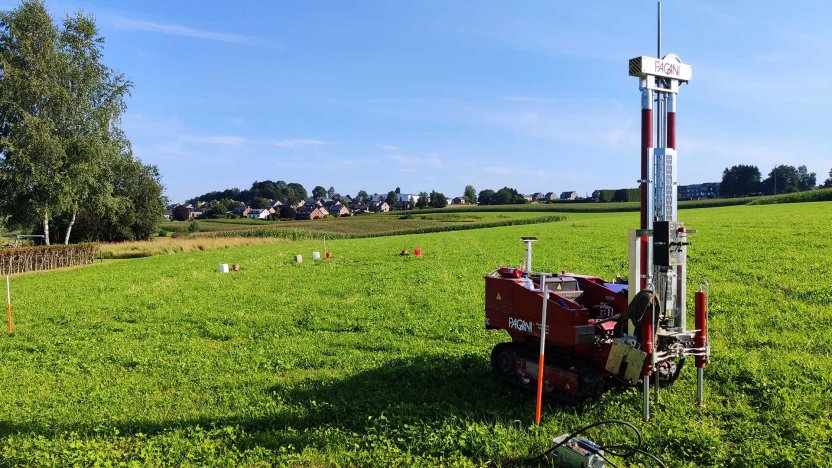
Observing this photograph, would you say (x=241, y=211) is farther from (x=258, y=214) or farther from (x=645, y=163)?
(x=645, y=163)

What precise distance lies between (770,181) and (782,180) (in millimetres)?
2573

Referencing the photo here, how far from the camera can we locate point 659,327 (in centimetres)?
586

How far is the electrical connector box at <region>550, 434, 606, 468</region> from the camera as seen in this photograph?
15.6ft

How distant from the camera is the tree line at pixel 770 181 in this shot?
376ft

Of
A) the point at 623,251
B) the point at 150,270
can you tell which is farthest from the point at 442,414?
the point at 150,270

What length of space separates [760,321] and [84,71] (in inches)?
1656

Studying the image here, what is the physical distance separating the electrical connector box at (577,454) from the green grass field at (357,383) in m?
0.37

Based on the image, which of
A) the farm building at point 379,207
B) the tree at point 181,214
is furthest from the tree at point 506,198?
the tree at point 181,214

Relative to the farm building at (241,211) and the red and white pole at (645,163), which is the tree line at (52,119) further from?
the farm building at (241,211)

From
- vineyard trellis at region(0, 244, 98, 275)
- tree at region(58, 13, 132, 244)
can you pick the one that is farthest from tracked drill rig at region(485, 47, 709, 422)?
tree at region(58, 13, 132, 244)

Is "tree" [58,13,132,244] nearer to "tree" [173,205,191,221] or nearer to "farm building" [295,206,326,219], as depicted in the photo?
"farm building" [295,206,326,219]

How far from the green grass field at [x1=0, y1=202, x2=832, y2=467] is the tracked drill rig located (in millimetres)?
428

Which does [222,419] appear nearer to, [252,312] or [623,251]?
[252,312]

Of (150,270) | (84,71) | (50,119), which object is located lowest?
(150,270)
